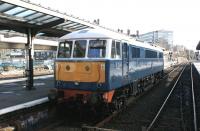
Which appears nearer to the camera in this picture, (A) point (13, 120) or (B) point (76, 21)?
(A) point (13, 120)

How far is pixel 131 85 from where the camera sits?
48.5ft

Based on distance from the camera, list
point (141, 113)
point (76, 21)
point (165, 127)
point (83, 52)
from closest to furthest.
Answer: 1. point (165, 127)
2. point (83, 52)
3. point (141, 113)
4. point (76, 21)

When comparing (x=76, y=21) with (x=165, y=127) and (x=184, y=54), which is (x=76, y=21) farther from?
(x=184, y=54)

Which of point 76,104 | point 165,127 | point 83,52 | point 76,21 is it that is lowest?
point 165,127

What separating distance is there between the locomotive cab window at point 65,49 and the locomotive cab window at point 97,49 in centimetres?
90

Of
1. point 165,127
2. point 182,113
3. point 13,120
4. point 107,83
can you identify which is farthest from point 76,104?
point 182,113

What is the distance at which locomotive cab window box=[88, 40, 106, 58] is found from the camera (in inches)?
448

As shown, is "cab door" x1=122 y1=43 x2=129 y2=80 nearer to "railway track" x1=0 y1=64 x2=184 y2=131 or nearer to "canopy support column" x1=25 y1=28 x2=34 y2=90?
"railway track" x1=0 y1=64 x2=184 y2=131

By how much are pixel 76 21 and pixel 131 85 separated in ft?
14.6

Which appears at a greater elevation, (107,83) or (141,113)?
(107,83)

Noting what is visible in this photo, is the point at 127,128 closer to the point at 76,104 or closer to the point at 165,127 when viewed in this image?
the point at 165,127

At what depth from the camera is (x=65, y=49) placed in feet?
40.0

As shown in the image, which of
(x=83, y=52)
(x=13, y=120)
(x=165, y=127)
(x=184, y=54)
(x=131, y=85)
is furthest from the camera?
(x=184, y=54)

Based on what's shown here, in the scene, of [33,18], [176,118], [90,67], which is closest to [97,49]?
[90,67]
